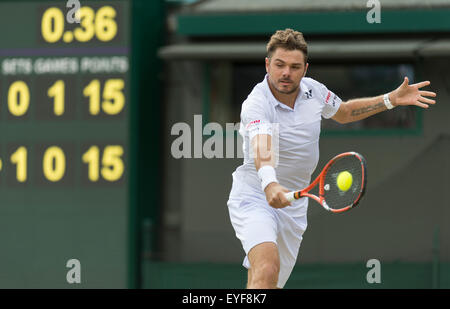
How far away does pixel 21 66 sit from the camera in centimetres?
1055

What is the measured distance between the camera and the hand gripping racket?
5070 mm

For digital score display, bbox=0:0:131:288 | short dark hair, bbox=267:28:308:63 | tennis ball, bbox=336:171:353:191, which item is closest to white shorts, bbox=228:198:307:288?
tennis ball, bbox=336:171:353:191

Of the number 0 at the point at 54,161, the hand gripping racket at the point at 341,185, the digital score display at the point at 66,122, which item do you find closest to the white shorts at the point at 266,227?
the hand gripping racket at the point at 341,185

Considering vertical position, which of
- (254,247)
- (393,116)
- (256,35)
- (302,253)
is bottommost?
(302,253)

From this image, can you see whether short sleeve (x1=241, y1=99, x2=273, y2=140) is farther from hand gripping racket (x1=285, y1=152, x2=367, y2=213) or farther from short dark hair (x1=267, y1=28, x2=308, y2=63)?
hand gripping racket (x1=285, y1=152, x2=367, y2=213)

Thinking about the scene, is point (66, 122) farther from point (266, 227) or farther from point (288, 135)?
point (266, 227)

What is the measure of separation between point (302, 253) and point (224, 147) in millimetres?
1728

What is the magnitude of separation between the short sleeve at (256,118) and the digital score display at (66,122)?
5066 millimetres

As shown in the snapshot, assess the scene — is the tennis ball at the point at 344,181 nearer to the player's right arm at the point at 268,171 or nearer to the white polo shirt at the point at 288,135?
the player's right arm at the point at 268,171

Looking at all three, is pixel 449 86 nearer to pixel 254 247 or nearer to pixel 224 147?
pixel 224 147

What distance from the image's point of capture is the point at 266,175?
5191 millimetres

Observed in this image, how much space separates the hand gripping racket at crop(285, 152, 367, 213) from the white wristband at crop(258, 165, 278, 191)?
0.49ft

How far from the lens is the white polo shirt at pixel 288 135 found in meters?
5.69
